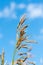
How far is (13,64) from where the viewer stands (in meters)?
3.54

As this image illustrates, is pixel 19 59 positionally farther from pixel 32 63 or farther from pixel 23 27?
pixel 23 27

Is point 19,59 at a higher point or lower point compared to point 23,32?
lower

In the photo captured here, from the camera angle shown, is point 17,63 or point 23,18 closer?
point 17,63

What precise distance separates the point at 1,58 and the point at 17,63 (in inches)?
14.1

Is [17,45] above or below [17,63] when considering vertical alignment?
above

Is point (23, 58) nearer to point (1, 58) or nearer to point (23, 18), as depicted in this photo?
point (1, 58)

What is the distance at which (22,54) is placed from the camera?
11.9 feet

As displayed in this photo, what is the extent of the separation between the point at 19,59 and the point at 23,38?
0.42 meters

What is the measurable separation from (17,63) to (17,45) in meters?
0.34

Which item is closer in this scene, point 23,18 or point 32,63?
point 32,63

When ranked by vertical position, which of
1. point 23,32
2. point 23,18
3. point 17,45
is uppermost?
point 23,18

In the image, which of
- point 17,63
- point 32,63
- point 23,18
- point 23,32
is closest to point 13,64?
point 17,63

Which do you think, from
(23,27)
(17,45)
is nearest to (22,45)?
(17,45)

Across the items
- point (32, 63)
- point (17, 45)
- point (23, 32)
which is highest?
point (23, 32)
